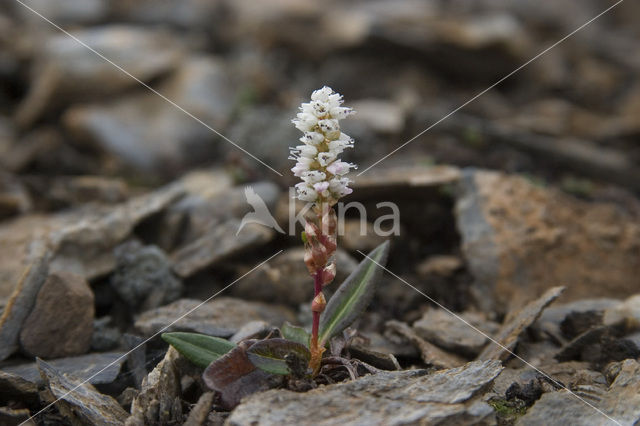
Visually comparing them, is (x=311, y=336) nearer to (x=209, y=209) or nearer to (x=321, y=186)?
(x=321, y=186)

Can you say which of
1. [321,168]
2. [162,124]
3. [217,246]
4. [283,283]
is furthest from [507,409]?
[162,124]

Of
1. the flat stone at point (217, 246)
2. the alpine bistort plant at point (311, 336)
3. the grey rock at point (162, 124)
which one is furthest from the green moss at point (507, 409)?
the grey rock at point (162, 124)

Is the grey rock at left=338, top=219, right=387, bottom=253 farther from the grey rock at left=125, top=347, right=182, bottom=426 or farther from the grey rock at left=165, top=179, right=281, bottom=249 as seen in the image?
the grey rock at left=125, top=347, right=182, bottom=426

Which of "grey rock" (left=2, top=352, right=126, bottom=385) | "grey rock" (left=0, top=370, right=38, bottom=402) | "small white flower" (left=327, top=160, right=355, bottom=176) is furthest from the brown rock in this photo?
"small white flower" (left=327, top=160, right=355, bottom=176)

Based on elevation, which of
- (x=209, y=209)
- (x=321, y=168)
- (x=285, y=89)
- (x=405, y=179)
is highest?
(x=285, y=89)

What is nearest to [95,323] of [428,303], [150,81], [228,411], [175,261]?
[175,261]
